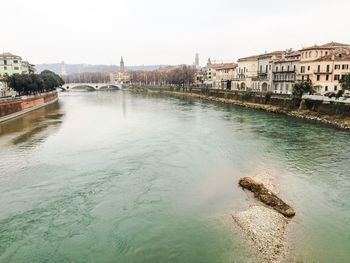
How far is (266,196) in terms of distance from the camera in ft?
55.8

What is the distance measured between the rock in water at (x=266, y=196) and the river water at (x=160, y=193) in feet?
1.86

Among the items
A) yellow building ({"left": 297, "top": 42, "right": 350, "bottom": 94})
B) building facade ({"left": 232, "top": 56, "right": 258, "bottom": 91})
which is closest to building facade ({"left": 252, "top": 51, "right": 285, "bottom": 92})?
building facade ({"left": 232, "top": 56, "right": 258, "bottom": 91})

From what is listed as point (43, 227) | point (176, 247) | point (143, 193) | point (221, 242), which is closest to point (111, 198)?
point (143, 193)

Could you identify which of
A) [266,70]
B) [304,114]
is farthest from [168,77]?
[304,114]

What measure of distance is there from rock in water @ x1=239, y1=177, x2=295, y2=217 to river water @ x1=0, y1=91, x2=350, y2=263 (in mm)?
568

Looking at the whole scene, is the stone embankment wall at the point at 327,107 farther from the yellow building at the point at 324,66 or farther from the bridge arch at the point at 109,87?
the bridge arch at the point at 109,87

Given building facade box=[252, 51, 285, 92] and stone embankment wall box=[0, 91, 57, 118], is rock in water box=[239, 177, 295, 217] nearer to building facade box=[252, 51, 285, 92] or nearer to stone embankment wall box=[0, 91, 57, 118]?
stone embankment wall box=[0, 91, 57, 118]

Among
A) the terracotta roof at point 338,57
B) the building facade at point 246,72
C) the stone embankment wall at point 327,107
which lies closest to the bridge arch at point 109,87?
the building facade at point 246,72

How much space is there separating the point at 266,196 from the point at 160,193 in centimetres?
601

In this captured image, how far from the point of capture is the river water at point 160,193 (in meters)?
13.0

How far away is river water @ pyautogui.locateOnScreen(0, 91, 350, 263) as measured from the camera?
12992 mm

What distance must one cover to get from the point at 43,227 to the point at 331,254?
12.5m

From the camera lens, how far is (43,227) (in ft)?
47.6

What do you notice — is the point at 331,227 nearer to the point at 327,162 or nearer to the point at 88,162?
the point at 327,162
